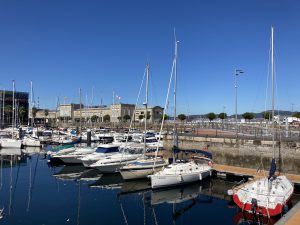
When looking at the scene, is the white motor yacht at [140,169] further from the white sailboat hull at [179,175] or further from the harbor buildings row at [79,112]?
the harbor buildings row at [79,112]

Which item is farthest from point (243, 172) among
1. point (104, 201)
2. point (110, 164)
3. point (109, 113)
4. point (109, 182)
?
point (109, 113)

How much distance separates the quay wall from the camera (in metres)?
29.0

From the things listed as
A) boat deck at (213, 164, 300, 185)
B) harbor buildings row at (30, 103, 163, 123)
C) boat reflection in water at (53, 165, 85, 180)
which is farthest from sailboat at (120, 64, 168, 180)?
harbor buildings row at (30, 103, 163, 123)

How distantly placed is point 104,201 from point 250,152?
16.4m

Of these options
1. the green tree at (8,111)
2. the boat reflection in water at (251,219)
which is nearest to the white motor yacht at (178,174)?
the boat reflection in water at (251,219)

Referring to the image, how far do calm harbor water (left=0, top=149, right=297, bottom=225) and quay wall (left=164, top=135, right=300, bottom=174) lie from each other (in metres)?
4.78

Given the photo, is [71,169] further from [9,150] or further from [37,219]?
[9,150]

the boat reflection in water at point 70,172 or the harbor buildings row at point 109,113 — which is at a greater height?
the harbor buildings row at point 109,113

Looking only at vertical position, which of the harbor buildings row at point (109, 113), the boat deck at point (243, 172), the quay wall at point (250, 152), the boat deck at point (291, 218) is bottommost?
the boat deck at point (243, 172)

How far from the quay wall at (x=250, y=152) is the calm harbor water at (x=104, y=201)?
4.78 m

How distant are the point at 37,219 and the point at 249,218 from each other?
43.3 feet

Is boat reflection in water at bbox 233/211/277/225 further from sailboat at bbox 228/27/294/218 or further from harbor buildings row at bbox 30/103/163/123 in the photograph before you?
harbor buildings row at bbox 30/103/163/123

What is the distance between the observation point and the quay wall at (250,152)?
2900cm

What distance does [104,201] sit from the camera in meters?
23.7
